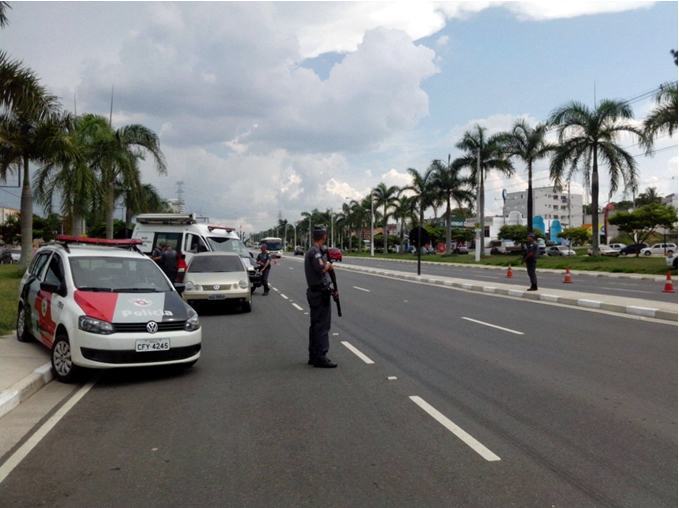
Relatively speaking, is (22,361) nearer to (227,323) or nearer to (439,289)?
(227,323)

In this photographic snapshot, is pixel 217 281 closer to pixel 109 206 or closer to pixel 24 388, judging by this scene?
pixel 24 388

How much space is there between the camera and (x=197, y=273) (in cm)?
1561

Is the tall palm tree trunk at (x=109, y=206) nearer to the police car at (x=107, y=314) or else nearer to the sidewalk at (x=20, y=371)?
the sidewalk at (x=20, y=371)

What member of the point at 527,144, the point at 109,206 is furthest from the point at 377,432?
the point at 527,144

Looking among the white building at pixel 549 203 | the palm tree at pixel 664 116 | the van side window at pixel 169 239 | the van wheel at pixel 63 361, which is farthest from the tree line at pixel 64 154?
the white building at pixel 549 203

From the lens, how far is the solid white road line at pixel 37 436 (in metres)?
4.80

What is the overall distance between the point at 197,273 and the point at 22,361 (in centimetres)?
733

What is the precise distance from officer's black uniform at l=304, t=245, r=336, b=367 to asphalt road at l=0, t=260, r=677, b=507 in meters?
0.26

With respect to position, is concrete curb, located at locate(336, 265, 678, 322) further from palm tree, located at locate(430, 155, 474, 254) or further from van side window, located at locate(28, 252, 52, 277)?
palm tree, located at locate(430, 155, 474, 254)

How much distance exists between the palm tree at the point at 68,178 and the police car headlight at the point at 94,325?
16.8 m

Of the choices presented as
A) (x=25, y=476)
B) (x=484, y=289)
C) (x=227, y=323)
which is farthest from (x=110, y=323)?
(x=484, y=289)

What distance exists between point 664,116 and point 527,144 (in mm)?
15284

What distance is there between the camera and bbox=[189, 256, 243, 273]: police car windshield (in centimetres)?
1600

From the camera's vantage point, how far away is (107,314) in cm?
750
